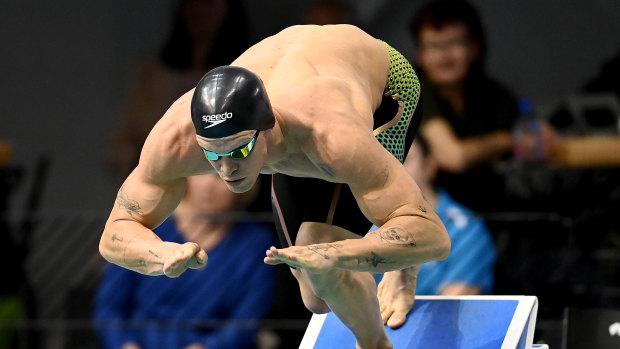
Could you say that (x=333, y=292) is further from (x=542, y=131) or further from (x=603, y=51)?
(x=603, y=51)

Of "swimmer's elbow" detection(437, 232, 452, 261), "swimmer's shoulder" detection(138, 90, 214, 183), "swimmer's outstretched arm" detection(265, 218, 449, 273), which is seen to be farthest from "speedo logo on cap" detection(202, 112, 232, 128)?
"swimmer's elbow" detection(437, 232, 452, 261)

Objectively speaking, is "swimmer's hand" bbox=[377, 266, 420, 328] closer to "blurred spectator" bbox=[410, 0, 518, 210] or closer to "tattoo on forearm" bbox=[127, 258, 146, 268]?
"blurred spectator" bbox=[410, 0, 518, 210]

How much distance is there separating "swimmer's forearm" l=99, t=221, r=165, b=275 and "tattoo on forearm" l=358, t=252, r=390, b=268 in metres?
0.61

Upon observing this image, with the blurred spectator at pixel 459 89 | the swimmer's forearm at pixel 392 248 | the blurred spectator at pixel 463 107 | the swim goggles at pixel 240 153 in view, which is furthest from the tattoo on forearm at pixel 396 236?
the blurred spectator at pixel 459 89

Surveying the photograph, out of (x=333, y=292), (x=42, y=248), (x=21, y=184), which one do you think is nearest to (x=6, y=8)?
(x=21, y=184)

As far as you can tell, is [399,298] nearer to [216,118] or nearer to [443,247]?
[443,247]

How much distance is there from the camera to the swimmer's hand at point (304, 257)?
3.15 m

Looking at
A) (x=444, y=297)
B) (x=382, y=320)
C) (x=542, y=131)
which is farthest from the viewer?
(x=542, y=131)

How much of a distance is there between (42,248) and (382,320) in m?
2.82

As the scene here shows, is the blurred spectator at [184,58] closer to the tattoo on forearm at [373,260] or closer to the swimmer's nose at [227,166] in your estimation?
the swimmer's nose at [227,166]

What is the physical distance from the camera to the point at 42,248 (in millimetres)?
6516

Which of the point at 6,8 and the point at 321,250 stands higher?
the point at 321,250

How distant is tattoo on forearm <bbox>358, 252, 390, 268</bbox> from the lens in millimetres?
3385

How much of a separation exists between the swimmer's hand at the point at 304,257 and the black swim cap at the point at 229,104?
0.43m
